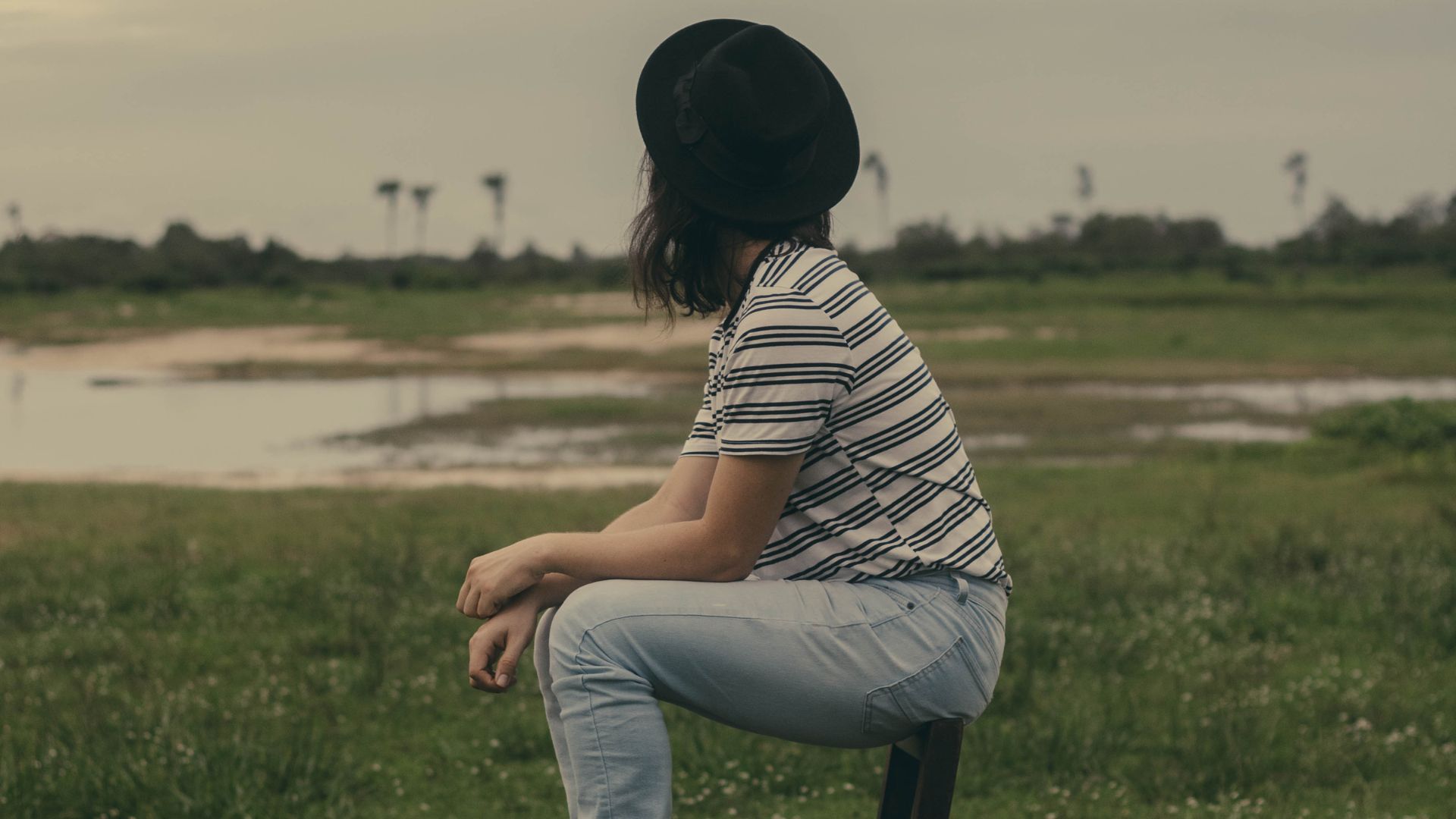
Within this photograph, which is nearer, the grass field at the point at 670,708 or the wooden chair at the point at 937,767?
the wooden chair at the point at 937,767

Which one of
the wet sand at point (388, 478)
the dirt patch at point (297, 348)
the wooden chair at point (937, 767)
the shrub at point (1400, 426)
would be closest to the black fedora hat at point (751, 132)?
the wooden chair at point (937, 767)

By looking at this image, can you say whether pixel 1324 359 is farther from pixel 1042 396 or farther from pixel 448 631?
pixel 448 631

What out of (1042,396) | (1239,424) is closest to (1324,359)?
(1042,396)

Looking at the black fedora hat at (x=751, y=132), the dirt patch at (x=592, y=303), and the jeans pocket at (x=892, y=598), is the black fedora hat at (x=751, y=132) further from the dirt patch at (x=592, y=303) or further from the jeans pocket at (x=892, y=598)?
the dirt patch at (x=592, y=303)

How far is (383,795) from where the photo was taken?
15.6 feet

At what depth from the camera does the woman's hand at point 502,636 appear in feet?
9.25

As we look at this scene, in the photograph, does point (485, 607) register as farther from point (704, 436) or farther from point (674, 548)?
point (704, 436)

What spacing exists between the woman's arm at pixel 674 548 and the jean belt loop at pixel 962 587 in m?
0.38

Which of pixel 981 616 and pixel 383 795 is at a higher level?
pixel 981 616

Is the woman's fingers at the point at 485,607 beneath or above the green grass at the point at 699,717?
above

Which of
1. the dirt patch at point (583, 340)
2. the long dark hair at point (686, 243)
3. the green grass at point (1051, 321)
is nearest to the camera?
the long dark hair at point (686, 243)

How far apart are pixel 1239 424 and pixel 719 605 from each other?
70.3 ft

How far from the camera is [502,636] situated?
9.31ft

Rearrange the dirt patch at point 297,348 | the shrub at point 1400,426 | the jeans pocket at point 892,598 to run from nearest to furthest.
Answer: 1. the jeans pocket at point 892,598
2. the shrub at point 1400,426
3. the dirt patch at point 297,348
